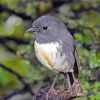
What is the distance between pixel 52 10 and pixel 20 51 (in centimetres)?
83

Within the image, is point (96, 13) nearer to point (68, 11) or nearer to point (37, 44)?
point (68, 11)

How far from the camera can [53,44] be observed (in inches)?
144

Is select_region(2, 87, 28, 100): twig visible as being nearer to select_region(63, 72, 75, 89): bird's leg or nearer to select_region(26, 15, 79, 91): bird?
select_region(63, 72, 75, 89): bird's leg

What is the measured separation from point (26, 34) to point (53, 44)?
221cm

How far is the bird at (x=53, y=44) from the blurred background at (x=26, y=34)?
1713mm

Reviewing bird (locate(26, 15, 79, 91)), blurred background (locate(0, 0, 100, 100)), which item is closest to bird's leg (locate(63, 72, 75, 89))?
bird (locate(26, 15, 79, 91))

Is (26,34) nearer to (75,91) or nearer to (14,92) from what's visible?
(14,92)

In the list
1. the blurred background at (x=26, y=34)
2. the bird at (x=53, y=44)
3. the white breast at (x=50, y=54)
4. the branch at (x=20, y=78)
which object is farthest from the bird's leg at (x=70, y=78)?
the branch at (x=20, y=78)

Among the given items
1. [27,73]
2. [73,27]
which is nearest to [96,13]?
[73,27]

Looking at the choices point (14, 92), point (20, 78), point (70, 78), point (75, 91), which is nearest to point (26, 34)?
point (20, 78)

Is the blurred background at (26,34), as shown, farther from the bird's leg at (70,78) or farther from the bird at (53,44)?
the bird at (53,44)

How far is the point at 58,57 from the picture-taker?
12.0 feet

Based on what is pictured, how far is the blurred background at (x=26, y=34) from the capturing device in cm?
557

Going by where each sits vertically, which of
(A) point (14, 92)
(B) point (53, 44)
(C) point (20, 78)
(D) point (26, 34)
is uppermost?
(B) point (53, 44)
